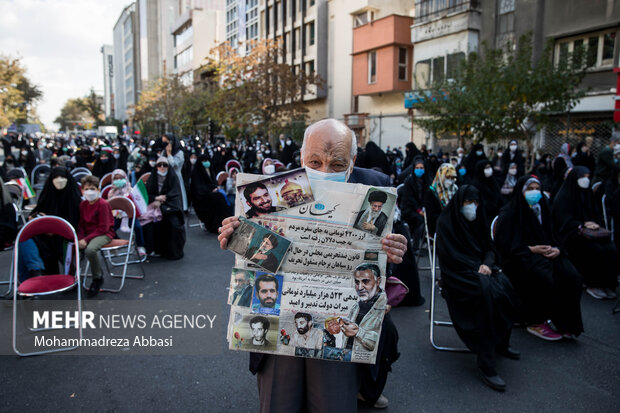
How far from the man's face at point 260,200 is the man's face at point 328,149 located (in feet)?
1.02

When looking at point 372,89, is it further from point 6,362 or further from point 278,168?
point 6,362

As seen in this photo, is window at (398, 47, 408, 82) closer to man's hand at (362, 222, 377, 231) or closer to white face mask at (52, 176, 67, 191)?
white face mask at (52, 176, 67, 191)

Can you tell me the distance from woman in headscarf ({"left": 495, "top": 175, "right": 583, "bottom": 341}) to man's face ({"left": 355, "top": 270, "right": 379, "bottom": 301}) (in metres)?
3.42

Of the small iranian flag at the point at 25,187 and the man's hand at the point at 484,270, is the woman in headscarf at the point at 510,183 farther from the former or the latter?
the small iranian flag at the point at 25,187

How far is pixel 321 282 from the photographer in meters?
1.62

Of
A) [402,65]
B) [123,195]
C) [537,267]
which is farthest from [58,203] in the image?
[402,65]

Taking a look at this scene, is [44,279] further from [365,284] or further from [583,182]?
[583,182]

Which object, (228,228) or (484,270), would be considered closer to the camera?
(228,228)

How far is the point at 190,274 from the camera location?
20.8 feet

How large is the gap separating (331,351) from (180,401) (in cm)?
204

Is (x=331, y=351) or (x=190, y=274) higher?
(x=331, y=351)

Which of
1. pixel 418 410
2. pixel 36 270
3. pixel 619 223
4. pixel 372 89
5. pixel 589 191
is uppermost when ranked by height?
pixel 372 89

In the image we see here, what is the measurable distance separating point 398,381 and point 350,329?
2201mm

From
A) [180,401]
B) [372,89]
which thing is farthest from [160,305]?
[372,89]
